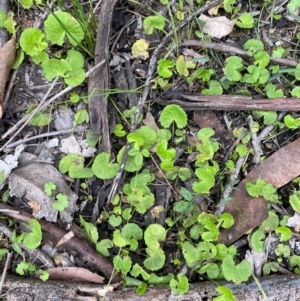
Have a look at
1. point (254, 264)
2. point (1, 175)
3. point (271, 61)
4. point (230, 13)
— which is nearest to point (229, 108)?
point (271, 61)

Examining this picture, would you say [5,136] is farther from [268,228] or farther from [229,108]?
[268,228]

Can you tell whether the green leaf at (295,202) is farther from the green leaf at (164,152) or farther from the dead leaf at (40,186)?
the dead leaf at (40,186)

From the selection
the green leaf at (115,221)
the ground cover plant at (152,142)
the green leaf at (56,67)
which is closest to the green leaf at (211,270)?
the ground cover plant at (152,142)

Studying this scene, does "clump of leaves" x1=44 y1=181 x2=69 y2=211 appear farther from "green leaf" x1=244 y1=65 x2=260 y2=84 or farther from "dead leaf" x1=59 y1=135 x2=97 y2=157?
"green leaf" x1=244 y1=65 x2=260 y2=84

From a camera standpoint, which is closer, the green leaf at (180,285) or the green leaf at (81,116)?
the green leaf at (180,285)

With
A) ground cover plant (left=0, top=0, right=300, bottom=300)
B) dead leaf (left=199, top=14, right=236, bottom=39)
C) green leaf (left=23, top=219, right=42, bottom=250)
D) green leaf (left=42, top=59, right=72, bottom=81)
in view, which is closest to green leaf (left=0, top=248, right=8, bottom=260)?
ground cover plant (left=0, top=0, right=300, bottom=300)
